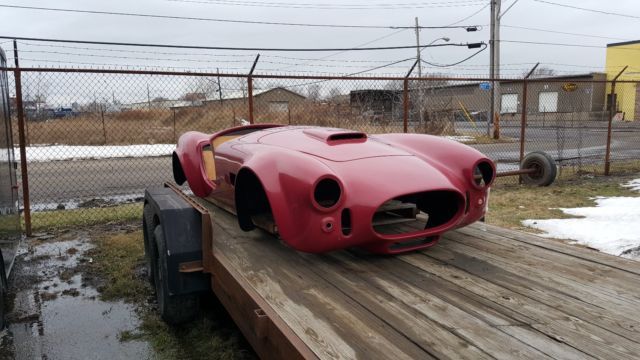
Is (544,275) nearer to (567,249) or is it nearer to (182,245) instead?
(567,249)

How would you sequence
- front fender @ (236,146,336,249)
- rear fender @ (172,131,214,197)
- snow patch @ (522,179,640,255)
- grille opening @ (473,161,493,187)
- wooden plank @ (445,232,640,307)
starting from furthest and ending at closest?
snow patch @ (522,179,640,255) → rear fender @ (172,131,214,197) → grille opening @ (473,161,493,187) → front fender @ (236,146,336,249) → wooden plank @ (445,232,640,307)

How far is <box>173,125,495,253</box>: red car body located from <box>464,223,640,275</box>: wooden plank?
1.26ft

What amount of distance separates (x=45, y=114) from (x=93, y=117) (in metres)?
2.95

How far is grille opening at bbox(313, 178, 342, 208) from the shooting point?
105 inches

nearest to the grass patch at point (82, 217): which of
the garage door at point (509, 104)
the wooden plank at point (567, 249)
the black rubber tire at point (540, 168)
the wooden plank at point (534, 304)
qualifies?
the wooden plank at point (567, 249)

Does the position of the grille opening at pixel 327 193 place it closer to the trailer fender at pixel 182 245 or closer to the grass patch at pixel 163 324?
the trailer fender at pixel 182 245

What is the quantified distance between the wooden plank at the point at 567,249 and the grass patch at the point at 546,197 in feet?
7.69

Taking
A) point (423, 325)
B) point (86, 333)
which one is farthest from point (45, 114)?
point (423, 325)

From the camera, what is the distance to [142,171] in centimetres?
1157

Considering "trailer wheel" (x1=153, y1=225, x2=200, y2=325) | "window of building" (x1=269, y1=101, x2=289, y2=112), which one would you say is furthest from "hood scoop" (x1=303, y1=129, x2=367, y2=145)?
"window of building" (x1=269, y1=101, x2=289, y2=112)

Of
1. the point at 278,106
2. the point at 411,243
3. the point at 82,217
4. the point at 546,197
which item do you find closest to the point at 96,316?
the point at 411,243

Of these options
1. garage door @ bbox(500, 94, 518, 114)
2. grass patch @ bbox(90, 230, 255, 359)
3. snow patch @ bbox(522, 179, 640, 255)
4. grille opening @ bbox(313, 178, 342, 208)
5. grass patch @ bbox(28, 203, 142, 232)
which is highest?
garage door @ bbox(500, 94, 518, 114)

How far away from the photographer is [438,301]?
2.26m

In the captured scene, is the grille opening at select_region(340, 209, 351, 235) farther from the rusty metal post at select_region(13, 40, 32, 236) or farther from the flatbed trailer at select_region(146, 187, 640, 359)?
the rusty metal post at select_region(13, 40, 32, 236)
